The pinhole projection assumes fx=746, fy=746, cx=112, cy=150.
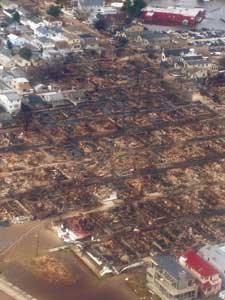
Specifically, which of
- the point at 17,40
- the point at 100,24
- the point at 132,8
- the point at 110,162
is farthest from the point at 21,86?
the point at 132,8

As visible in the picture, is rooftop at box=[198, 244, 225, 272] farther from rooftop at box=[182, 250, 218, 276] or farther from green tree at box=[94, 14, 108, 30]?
green tree at box=[94, 14, 108, 30]

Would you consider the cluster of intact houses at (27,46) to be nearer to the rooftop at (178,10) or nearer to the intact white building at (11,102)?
the intact white building at (11,102)

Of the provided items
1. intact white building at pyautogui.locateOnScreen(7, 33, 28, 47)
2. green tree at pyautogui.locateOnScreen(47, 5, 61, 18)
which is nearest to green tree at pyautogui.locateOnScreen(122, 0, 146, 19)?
Answer: green tree at pyautogui.locateOnScreen(47, 5, 61, 18)

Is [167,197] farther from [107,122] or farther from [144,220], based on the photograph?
[107,122]

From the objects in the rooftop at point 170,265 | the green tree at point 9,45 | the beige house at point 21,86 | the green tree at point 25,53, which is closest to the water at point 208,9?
the green tree at point 9,45

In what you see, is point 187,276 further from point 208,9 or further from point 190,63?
point 208,9

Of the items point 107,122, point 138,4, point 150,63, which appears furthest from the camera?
point 138,4

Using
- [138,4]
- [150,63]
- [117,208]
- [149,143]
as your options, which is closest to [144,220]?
[117,208]
